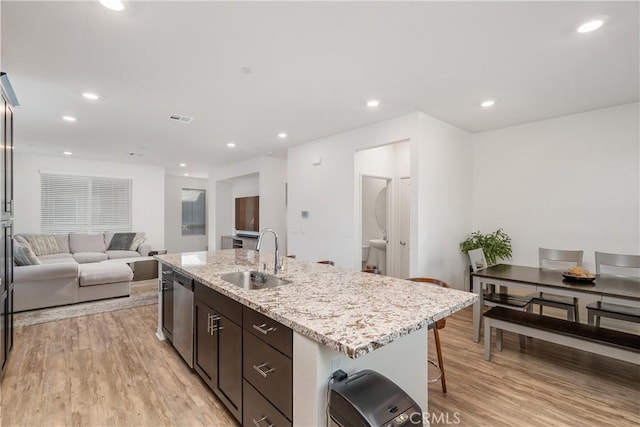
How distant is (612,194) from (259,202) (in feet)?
19.4

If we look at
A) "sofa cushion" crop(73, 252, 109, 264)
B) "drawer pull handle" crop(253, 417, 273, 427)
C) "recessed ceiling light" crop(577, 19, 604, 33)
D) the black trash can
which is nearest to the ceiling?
"recessed ceiling light" crop(577, 19, 604, 33)

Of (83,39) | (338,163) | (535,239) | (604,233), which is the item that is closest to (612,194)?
(604,233)

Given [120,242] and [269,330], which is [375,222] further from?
[120,242]

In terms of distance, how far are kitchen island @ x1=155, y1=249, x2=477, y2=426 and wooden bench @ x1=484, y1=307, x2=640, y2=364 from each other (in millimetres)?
1295

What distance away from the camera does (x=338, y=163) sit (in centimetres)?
492

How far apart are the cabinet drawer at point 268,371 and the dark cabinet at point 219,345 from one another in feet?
0.34

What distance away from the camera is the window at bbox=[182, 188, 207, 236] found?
10.0m

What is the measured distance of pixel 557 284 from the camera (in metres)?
2.68

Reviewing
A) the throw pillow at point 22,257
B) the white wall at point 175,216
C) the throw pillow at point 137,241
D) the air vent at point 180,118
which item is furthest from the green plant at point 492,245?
the white wall at point 175,216

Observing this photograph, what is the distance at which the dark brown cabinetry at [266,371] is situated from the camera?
1.41 m

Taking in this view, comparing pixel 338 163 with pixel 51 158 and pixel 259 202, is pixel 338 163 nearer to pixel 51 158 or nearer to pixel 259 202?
pixel 259 202

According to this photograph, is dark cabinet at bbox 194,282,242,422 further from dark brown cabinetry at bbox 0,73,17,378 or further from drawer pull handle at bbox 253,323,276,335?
dark brown cabinetry at bbox 0,73,17,378

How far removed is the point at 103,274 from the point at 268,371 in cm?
453

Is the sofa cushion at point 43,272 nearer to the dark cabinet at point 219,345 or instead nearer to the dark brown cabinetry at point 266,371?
the dark cabinet at point 219,345
